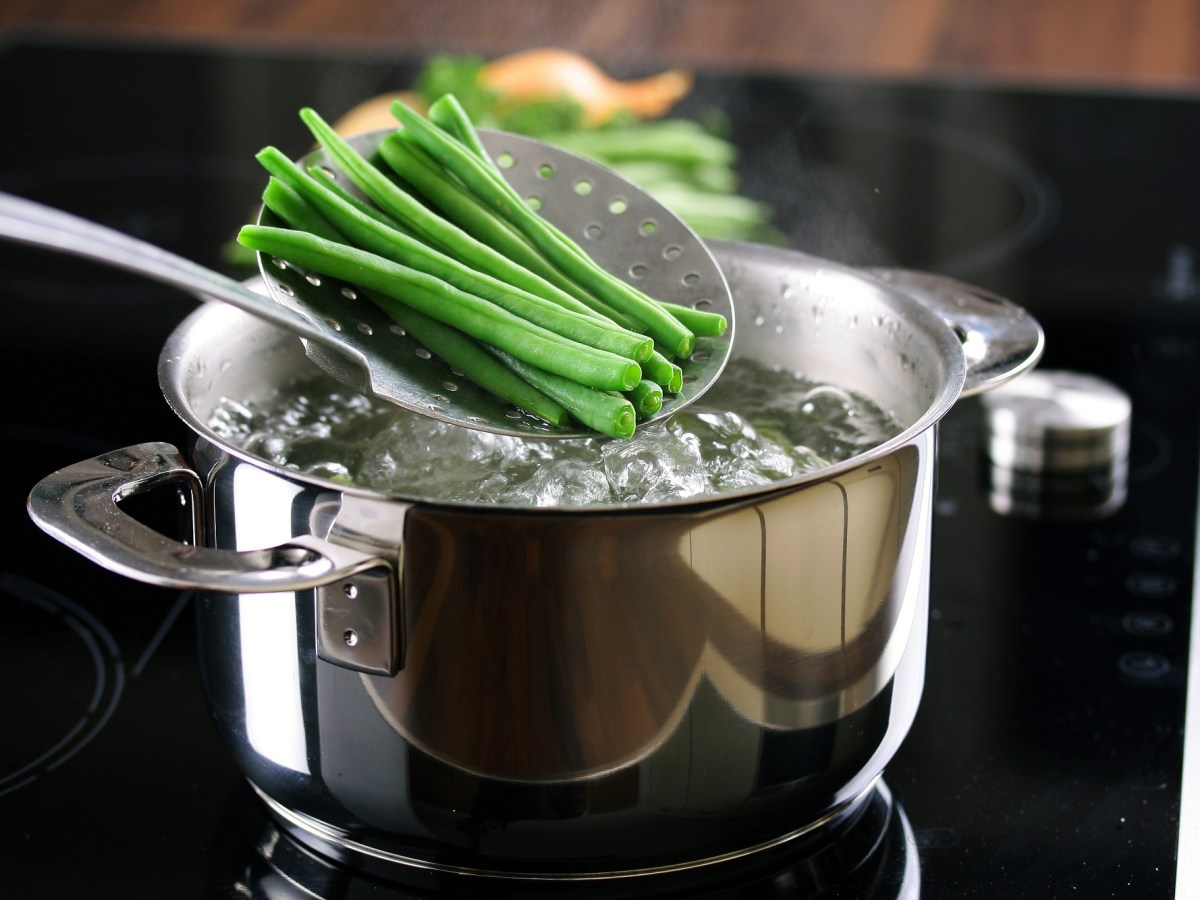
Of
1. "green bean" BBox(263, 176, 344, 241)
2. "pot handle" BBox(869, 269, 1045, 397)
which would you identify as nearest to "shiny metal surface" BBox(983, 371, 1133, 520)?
"pot handle" BBox(869, 269, 1045, 397)

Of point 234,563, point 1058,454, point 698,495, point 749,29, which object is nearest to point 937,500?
point 1058,454

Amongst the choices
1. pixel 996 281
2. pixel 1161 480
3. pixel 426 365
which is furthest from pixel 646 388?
pixel 996 281

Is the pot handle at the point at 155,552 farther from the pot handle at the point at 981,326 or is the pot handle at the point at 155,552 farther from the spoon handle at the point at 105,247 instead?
the pot handle at the point at 981,326

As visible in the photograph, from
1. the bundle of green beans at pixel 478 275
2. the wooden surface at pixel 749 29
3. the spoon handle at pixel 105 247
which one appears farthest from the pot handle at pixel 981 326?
the wooden surface at pixel 749 29

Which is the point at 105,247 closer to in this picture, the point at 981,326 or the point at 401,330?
Answer: the point at 401,330

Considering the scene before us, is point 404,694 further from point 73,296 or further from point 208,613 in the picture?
point 73,296

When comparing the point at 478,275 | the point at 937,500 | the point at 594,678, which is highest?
the point at 478,275

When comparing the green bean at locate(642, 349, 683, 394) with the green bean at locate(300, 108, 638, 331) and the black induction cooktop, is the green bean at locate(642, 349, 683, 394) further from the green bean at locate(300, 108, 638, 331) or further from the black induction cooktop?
the black induction cooktop
